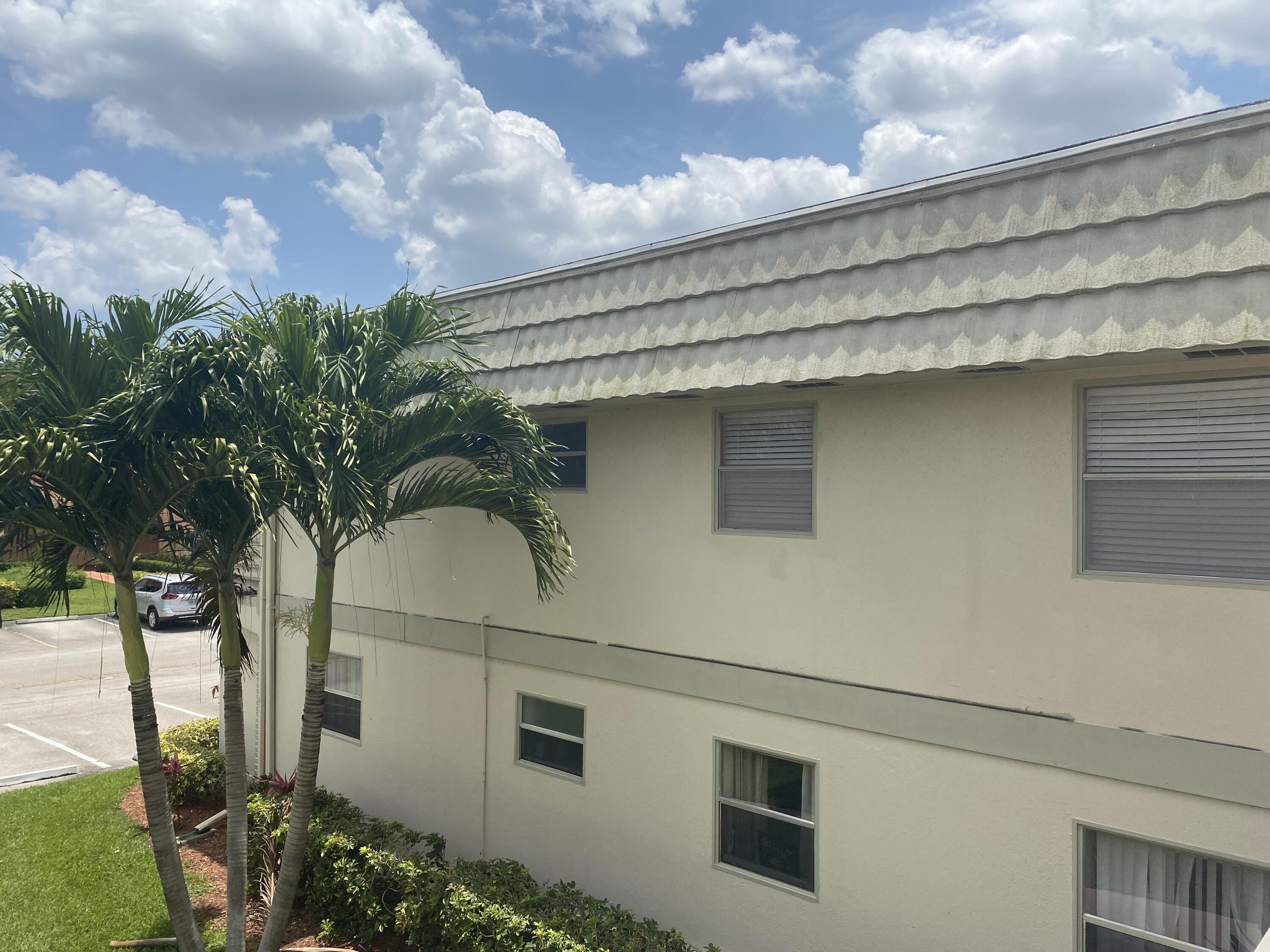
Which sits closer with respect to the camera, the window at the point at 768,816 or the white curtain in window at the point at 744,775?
the window at the point at 768,816

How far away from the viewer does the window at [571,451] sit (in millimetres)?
8445

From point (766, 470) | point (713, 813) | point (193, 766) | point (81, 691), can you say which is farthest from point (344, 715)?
point (81, 691)

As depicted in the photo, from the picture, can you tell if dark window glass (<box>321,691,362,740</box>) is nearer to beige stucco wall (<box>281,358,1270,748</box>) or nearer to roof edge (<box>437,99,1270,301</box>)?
beige stucco wall (<box>281,358,1270,748</box>)

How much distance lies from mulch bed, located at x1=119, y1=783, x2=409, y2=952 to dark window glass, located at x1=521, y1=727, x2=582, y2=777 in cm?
203

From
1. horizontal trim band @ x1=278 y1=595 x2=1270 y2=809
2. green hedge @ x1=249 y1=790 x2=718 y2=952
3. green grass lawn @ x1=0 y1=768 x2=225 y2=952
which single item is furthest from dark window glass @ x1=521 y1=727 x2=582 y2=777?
green grass lawn @ x1=0 y1=768 x2=225 y2=952

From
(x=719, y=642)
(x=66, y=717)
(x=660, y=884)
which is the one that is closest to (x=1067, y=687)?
(x=719, y=642)

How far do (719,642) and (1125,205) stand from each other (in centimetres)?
420

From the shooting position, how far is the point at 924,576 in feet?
20.0

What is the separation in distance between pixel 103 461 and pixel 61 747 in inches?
478

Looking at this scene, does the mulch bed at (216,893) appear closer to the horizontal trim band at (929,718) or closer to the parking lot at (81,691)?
the horizontal trim band at (929,718)

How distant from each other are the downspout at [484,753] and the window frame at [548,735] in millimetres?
415

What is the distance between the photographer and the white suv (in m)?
28.3

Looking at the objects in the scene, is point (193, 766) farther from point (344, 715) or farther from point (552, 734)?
point (552, 734)

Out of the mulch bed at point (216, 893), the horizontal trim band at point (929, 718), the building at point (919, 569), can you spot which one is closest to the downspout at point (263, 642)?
the mulch bed at point (216, 893)
